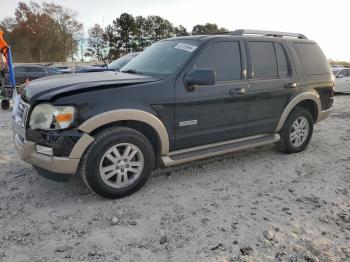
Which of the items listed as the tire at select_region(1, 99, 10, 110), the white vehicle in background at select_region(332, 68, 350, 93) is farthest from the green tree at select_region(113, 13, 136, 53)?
the tire at select_region(1, 99, 10, 110)

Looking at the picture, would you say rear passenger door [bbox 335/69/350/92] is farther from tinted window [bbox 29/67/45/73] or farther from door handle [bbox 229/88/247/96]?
tinted window [bbox 29/67/45/73]

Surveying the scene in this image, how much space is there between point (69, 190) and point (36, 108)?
107 cm

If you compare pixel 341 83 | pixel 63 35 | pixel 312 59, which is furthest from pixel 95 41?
pixel 312 59

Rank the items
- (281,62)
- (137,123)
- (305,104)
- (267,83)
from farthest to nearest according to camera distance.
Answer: (305,104), (281,62), (267,83), (137,123)

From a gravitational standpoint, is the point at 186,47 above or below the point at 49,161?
above

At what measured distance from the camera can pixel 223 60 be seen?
4.45 metres

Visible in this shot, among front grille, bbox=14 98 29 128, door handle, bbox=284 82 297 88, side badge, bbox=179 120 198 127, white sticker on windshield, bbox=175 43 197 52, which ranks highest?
white sticker on windshield, bbox=175 43 197 52

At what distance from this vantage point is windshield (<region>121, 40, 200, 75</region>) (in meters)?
4.22

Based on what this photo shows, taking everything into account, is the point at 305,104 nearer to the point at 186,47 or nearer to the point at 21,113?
the point at 186,47

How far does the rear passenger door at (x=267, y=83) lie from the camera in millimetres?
4730

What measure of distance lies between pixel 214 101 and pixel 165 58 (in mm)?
859

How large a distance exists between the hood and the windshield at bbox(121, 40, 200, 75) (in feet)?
0.96

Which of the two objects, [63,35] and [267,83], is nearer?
[267,83]

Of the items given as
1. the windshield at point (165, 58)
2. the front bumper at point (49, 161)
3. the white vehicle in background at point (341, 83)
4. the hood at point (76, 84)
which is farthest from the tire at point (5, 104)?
the white vehicle in background at point (341, 83)
